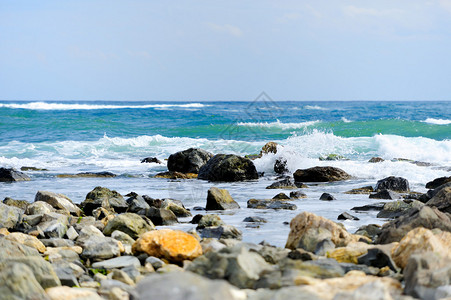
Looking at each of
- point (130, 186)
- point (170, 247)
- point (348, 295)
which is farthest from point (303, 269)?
point (130, 186)

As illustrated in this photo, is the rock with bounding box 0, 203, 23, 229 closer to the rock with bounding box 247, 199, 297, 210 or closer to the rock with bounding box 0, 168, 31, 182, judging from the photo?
the rock with bounding box 247, 199, 297, 210

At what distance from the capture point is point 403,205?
725 centimetres

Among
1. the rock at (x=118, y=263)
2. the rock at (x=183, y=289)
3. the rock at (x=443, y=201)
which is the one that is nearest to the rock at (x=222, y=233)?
the rock at (x=118, y=263)

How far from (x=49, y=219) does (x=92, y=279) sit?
2350 mm

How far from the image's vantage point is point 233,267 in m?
3.34

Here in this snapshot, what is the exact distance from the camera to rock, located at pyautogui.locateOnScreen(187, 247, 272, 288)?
3.29m

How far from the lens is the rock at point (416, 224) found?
482cm

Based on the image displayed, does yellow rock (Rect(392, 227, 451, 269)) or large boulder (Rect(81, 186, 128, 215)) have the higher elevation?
yellow rock (Rect(392, 227, 451, 269))

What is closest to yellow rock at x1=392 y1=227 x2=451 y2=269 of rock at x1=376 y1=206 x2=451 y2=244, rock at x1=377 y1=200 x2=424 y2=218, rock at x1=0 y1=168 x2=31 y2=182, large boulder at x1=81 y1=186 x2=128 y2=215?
rock at x1=376 y1=206 x2=451 y2=244

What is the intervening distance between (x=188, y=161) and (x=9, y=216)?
773cm

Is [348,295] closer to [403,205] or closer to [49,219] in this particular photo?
[49,219]

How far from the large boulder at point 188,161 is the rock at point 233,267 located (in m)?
9.96

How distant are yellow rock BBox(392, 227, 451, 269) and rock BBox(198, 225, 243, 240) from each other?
195 centimetres

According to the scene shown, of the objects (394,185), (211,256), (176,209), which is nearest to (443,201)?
(176,209)
